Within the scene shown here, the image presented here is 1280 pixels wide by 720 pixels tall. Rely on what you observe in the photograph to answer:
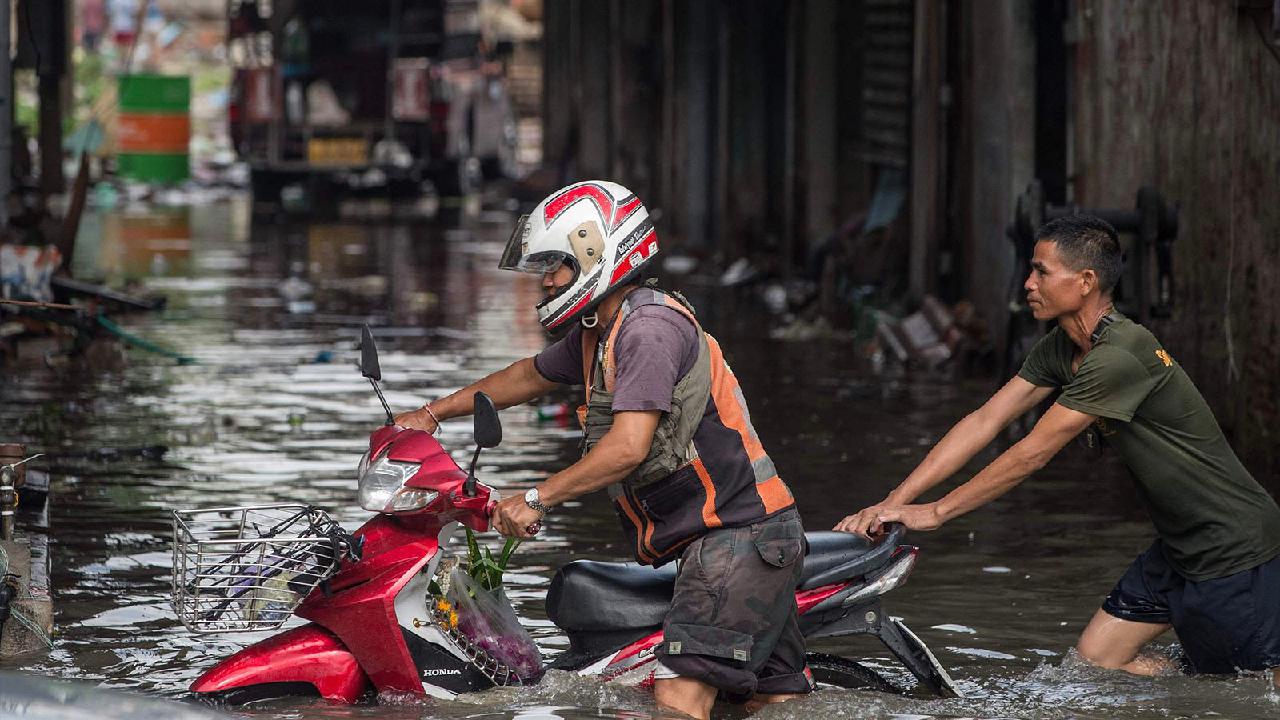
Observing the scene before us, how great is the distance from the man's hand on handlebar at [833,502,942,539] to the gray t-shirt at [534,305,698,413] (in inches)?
25.8

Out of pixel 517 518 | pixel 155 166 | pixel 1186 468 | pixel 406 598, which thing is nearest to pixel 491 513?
pixel 517 518

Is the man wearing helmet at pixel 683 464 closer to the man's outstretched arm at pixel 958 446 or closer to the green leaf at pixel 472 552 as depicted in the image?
the man's outstretched arm at pixel 958 446

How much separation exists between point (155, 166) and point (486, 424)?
32709 millimetres

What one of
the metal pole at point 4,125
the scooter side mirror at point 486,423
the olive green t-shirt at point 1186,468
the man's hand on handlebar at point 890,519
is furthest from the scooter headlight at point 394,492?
the metal pole at point 4,125

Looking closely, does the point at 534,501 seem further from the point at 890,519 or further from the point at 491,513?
the point at 890,519

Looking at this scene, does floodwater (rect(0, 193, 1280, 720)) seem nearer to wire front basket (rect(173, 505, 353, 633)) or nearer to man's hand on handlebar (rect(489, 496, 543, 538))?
wire front basket (rect(173, 505, 353, 633))

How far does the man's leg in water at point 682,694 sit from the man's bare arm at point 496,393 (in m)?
0.92

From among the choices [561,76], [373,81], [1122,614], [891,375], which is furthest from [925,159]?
[561,76]

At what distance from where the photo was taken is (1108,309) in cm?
531

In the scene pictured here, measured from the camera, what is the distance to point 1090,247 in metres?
5.26

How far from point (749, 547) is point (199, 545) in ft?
4.37

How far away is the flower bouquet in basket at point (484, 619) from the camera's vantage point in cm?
514

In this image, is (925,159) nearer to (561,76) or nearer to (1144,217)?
(1144,217)

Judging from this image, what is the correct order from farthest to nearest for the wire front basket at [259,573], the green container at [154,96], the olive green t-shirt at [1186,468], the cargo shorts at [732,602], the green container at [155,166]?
1. the green container at [155,166]
2. the green container at [154,96]
3. the olive green t-shirt at [1186,468]
4. the cargo shorts at [732,602]
5. the wire front basket at [259,573]
